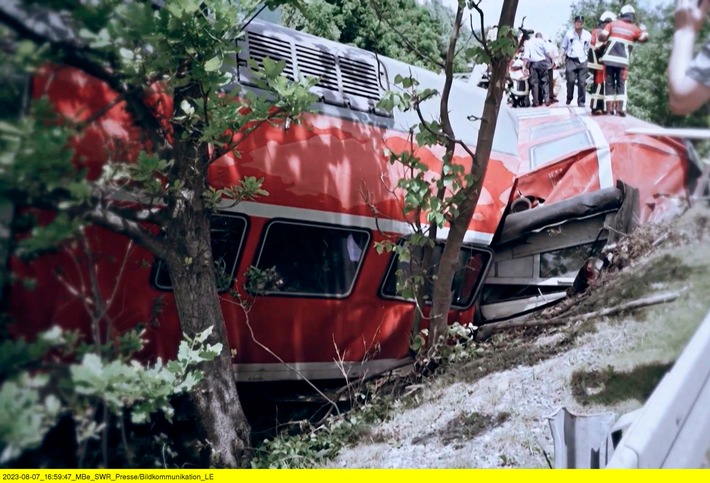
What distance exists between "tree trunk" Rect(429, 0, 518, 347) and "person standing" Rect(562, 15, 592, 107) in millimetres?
465

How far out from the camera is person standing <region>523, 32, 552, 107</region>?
4.64 m

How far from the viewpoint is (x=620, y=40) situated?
12.1 ft

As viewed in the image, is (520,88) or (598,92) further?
(520,88)

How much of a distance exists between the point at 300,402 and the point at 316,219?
1196mm

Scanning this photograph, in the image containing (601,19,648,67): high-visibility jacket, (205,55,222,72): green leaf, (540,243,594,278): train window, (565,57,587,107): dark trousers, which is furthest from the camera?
(540,243,594,278): train window

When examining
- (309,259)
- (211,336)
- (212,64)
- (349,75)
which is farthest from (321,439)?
(349,75)

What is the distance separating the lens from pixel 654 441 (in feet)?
8.75

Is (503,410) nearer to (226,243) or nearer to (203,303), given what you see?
(203,303)

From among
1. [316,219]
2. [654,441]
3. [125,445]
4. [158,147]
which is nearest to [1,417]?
[125,445]

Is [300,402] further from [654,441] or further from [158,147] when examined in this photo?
[654,441]

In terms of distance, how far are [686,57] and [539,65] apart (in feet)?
6.36

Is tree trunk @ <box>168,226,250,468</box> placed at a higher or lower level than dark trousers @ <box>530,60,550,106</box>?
lower
